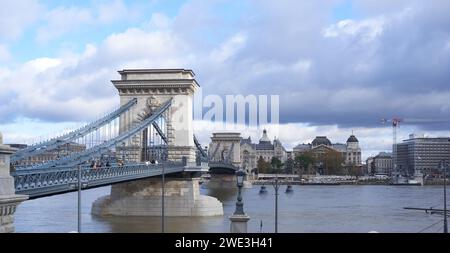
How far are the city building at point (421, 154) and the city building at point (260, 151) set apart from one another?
2680 centimetres

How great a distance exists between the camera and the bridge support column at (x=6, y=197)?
8.60 m

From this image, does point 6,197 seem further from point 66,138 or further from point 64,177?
point 66,138

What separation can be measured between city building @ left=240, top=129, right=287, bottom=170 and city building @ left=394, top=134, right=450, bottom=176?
26.8 m

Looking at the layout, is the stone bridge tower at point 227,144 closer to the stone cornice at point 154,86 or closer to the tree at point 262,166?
the tree at point 262,166

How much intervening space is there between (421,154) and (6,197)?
15458cm

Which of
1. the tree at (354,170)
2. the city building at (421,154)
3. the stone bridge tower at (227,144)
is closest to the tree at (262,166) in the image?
the tree at (354,170)

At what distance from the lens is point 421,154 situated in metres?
156

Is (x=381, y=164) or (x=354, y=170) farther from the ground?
(x=381, y=164)

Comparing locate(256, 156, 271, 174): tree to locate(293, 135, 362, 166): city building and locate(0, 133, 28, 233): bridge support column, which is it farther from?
locate(0, 133, 28, 233): bridge support column

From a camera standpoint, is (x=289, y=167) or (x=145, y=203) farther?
(x=289, y=167)

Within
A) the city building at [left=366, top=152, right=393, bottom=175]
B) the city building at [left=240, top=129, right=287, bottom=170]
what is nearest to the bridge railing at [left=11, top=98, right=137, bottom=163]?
the city building at [left=240, top=129, right=287, bottom=170]

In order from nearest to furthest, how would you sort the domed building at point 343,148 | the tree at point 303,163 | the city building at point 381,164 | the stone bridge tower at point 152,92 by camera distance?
1. the stone bridge tower at point 152,92
2. the tree at point 303,163
3. the domed building at point 343,148
4. the city building at point 381,164

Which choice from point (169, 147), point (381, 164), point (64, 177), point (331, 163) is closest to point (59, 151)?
point (64, 177)

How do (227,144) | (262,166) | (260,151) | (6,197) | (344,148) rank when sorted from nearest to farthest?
(6,197), (227,144), (262,166), (260,151), (344,148)
